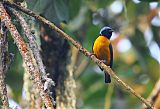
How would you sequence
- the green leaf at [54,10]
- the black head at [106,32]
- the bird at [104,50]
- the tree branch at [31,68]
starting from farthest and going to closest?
the black head at [106,32] → the bird at [104,50] → the green leaf at [54,10] → the tree branch at [31,68]

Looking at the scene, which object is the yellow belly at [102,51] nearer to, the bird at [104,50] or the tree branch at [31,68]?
the bird at [104,50]

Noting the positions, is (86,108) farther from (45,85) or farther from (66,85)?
(45,85)

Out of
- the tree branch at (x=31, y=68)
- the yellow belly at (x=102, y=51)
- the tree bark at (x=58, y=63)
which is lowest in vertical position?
the tree branch at (x=31, y=68)

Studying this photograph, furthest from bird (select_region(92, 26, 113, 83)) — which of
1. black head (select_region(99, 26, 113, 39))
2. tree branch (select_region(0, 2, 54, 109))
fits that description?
tree branch (select_region(0, 2, 54, 109))

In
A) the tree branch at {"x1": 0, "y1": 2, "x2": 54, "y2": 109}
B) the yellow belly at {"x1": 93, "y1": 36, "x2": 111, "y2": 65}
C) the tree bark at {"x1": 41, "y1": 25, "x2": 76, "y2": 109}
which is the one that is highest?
the tree bark at {"x1": 41, "y1": 25, "x2": 76, "y2": 109}

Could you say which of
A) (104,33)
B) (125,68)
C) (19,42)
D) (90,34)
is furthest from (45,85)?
(125,68)

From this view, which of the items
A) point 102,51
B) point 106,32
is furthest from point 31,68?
point 106,32

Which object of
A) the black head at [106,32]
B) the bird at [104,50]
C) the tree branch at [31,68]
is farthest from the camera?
the black head at [106,32]

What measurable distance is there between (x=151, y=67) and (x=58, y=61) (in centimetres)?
106

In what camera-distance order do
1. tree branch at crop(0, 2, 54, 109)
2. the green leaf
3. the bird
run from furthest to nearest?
the bird, the green leaf, tree branch at crop(0, 2, 54, 109)

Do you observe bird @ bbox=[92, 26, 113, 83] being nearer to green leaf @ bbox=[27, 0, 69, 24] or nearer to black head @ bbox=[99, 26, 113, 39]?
black head @ bbox=[99, 26, 113, 39]

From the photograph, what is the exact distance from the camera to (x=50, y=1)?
232 centimetres

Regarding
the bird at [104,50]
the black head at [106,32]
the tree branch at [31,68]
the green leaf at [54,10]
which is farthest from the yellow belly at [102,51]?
the tree branch at [31,68]

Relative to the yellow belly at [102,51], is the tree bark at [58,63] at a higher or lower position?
higher
